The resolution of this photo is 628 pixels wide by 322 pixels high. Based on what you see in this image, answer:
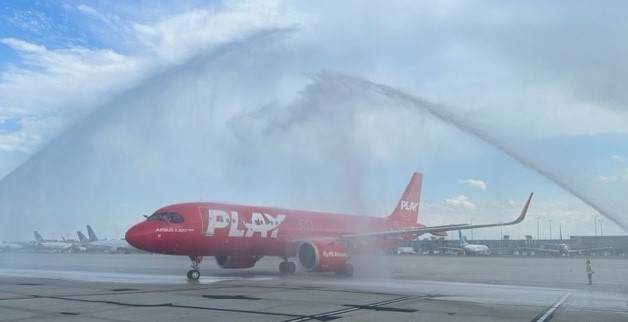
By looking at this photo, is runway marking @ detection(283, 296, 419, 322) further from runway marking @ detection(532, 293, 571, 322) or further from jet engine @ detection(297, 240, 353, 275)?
jet engine @ detection(297, 240, 353, 275)

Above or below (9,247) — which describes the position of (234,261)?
above

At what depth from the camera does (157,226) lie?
27250 millimetres

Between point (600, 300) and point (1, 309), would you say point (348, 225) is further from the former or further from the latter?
point (1, 309)

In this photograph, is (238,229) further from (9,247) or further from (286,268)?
(9,247)

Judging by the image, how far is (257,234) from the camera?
106ft

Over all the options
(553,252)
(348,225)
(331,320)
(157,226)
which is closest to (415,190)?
(348,225)

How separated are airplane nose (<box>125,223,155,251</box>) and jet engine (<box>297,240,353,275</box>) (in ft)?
27.6

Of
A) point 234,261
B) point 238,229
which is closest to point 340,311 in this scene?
point 238,229

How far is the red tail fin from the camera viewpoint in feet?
145

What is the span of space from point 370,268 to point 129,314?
1017 inches

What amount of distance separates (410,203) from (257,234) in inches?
662

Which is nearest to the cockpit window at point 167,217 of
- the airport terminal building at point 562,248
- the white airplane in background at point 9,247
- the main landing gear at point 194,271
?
the main landing gear at point 194,271

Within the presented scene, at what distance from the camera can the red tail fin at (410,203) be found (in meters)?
44.2

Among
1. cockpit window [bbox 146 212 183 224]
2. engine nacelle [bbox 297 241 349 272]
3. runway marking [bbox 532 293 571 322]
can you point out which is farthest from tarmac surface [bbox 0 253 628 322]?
engine nacelle [bbox 297 241 349 272]
